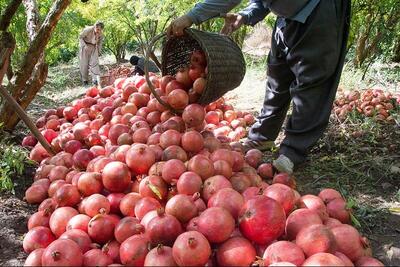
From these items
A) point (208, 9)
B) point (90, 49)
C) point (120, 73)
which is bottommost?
point (120, 73)

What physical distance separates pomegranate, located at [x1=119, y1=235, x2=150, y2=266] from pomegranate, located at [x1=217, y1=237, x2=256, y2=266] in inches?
13.8

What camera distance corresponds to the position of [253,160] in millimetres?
3322

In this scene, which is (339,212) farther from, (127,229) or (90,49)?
(90,49)

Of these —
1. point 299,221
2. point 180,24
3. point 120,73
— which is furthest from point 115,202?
point 120,73

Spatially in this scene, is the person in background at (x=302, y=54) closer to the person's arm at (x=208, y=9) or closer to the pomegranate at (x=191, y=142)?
the person's arm at (x=208, y=9)

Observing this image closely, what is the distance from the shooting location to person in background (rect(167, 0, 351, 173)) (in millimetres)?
3162

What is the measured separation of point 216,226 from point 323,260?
0.49m

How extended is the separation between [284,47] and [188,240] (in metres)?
2.40

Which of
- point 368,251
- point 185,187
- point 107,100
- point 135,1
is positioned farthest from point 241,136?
point 135,1

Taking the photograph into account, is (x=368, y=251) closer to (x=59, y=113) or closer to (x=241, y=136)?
(x=241, y=136)

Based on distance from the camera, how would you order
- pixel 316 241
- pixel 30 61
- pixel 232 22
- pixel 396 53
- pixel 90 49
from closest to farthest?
1. pixel 316 241
2. pixel 232 22
3. pixel 30 61
4. pixel 396 53
5. pixel 90 49

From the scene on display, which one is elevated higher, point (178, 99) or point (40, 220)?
point (178, 99)

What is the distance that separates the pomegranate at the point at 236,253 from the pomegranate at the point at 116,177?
2.95ft

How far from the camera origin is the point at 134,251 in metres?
1.84
